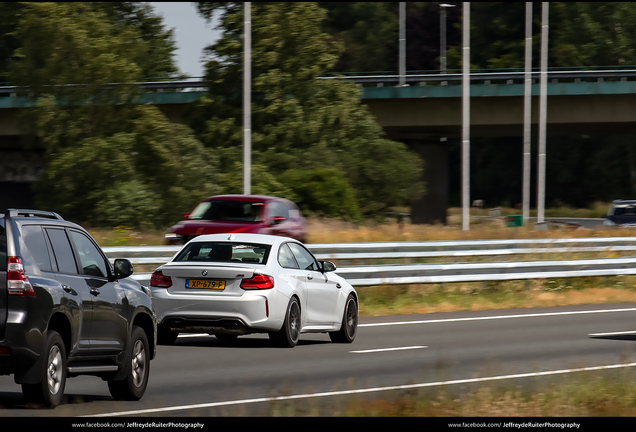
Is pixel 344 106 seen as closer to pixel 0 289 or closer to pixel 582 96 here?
pixel 582 96

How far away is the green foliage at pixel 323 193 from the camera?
43188mm

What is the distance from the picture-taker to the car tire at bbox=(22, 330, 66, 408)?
7770mm

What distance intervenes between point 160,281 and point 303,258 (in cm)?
208

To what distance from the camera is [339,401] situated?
28.7ft

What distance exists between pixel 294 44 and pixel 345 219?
783cm

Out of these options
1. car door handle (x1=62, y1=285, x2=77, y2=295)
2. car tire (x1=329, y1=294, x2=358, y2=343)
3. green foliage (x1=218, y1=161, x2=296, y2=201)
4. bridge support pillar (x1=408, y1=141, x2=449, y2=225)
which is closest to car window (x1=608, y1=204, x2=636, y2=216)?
green foliage (x1=218, y1=161, x2=296, y2=201)

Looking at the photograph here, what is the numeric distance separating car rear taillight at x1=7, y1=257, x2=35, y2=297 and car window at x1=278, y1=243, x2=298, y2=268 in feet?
19.3

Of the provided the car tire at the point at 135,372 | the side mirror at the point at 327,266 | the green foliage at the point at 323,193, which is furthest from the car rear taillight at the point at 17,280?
the green foliage at the point at 323,193

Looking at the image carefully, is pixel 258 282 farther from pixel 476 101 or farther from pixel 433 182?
pixel 433 182

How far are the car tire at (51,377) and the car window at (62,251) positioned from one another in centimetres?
61

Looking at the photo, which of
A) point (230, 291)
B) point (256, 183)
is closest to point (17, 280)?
point (230, 291)

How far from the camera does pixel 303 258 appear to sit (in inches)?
562

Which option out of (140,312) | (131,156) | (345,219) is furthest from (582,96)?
(140,312)

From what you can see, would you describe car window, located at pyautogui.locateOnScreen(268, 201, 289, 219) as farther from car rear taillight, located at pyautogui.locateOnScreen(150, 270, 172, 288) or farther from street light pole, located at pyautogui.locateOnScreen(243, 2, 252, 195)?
street light pole, located at pyautogui.locateOnScreen(243, 2, 252, 195)
